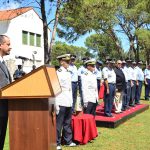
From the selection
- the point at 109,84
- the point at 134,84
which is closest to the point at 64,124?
the point at 109,84

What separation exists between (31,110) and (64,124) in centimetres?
333

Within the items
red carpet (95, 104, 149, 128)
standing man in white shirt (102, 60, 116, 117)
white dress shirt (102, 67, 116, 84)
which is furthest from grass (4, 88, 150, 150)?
white dress shirt (102, 67, 116, 84)

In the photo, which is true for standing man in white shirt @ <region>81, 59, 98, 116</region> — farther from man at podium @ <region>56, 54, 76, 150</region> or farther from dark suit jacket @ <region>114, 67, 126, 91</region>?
dark suit jacket @ <region>114, 67, 126, 91</region>

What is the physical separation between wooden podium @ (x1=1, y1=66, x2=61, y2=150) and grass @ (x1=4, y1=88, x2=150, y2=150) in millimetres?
3277

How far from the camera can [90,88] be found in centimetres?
842

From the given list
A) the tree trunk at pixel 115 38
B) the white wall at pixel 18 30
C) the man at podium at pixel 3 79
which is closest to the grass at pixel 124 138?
the man at podium at pixel 3 79

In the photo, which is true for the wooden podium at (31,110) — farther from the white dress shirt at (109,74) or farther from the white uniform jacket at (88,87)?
the white dress shirt at (109,74)

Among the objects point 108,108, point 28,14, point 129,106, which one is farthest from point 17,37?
point 108,108

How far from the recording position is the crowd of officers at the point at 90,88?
23.4 ft

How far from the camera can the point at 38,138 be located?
163 inches

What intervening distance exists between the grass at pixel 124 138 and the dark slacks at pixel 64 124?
24cm

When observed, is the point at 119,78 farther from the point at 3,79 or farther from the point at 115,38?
the point at 115,38

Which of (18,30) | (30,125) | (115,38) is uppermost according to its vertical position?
(18,30)

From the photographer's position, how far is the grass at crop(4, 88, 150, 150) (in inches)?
299
